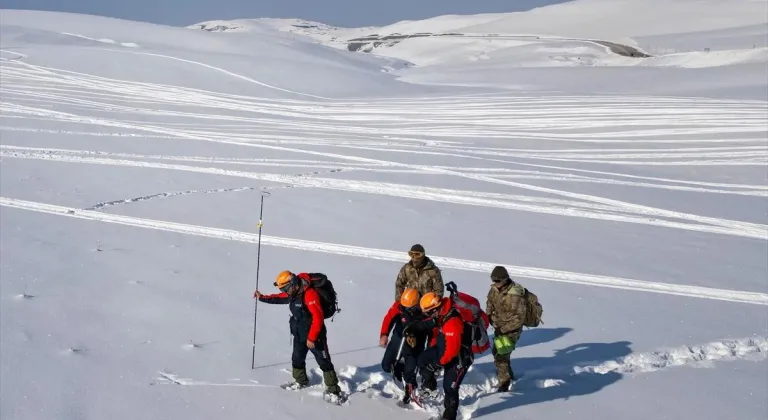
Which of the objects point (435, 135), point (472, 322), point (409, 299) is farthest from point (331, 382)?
point (435, 135)

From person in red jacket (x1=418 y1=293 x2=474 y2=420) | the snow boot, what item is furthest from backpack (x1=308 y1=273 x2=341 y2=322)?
the snow boot

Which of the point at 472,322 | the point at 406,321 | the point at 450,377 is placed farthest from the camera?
the point at 406,321

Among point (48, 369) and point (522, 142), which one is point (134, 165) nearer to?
point (48, 369)

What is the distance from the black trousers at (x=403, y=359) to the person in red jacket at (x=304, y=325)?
1.64 ft

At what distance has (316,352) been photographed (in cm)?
648

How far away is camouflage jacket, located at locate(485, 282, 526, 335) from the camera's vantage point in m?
6.93

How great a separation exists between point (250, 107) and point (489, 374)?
2598 cm

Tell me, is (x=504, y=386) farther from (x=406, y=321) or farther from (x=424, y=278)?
(x=406, y=321)

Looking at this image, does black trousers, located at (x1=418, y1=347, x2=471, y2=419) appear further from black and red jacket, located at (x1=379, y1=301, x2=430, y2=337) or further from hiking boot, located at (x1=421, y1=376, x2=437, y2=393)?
hiking boot, located at (x1=421, y1=376, x2=437, y2=393)

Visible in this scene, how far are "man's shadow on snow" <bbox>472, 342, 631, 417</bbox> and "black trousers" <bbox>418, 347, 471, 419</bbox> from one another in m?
0.49

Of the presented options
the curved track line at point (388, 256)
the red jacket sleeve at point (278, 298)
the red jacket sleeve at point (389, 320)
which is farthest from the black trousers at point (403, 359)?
the curved track line at point (388, 256)

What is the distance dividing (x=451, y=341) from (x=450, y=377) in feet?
1.11

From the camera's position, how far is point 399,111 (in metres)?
32.3

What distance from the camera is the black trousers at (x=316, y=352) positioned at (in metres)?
6.47
